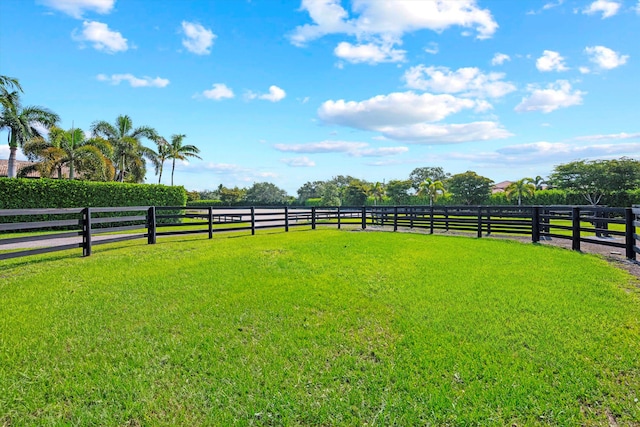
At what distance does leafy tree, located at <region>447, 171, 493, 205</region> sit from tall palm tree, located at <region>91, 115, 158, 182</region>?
1500 inches

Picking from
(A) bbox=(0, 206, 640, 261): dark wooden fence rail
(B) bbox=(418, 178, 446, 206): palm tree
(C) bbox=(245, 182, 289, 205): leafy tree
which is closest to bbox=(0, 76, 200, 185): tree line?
(A) bbox=(0, 206, 640, 261): dark wooden fence rail

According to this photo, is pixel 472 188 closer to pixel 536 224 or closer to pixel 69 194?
pixel 536 224

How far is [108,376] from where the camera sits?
2.96 meters

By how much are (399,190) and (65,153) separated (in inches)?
1764

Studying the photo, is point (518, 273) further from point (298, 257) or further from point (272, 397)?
point (272, 397)

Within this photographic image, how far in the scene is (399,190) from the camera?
2212 inches

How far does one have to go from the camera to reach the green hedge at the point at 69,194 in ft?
50.5

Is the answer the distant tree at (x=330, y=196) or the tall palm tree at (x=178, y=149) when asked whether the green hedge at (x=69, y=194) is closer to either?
the tall palm tree at (x=178, y=149)

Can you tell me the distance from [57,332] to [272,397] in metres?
2.69

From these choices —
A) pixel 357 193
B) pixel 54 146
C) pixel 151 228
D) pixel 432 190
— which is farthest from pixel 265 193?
pixel 151 228

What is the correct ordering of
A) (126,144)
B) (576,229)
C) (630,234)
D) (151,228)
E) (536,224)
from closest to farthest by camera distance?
1. (630,234)
2. (576,229)
3. (536,224)
4. (151,228)
5. (126,144)

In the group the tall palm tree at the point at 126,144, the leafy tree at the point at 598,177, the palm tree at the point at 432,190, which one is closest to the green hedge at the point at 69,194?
the tall palm tree at the point at 126,144

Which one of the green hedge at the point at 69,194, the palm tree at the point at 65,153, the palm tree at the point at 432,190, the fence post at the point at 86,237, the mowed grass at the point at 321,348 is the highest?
the palm tree at the point at 65,153

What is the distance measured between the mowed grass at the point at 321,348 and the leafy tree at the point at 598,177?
3398 cm
